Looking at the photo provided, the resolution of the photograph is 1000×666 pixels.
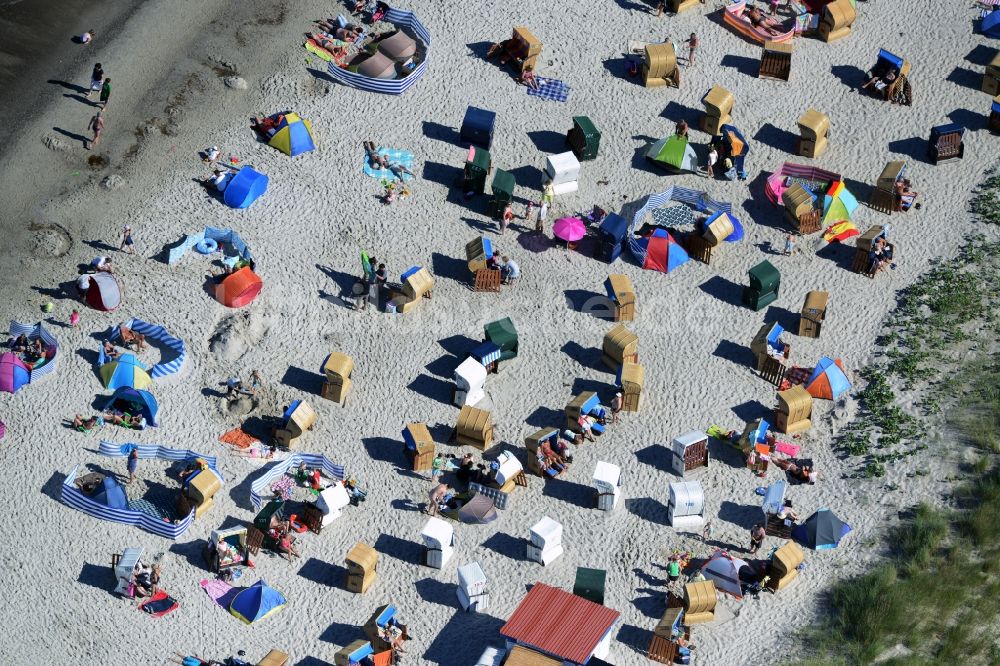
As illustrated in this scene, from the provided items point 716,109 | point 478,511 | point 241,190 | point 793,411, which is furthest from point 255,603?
point 716,109

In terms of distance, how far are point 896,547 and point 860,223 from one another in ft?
54.7

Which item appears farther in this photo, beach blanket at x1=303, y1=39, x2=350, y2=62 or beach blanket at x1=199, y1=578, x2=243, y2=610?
beach blanket at x1=303, y1=39, x2=350, y2=62

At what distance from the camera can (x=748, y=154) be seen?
69.2 m

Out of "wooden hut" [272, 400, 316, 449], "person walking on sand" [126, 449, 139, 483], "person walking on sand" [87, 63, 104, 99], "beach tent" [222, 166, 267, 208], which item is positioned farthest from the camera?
"person walking on sand" [87, 63, 104, 99]

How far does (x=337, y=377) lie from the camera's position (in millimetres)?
59312

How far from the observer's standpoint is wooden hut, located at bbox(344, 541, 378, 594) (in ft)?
177

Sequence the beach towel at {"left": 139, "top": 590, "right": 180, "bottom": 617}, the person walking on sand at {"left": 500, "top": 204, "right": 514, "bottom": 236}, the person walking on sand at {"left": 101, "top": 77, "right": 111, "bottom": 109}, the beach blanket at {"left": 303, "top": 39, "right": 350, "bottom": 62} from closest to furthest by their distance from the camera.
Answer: the beach towel at {"left": 139, "top": 590, "right": 180, "bottom": 617}
the person walking on sand at {"left": 500, "top": 204, "right": 514, "bottom": 236}
the person walking on sand at {"left": 101, "top": 77, "right": 111, "bottom": 109}
the beach blanket at {"left": 303, "top": 39, "right": 350, "bottom": 62}

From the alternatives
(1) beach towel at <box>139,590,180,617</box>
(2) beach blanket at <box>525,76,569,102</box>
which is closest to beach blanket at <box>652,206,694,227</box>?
(2) beach blanket at <box>525,76,569,102</box>

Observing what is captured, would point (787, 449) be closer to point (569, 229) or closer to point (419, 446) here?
point (569, 229)

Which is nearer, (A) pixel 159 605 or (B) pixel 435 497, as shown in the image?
(A) pixel 159 605

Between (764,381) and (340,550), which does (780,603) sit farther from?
(340,550)

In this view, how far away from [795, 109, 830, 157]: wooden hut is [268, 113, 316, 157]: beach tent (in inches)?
883

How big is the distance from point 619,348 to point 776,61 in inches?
765

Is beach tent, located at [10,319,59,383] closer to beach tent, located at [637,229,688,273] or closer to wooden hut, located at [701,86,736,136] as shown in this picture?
beach tent, located at [637,229,688,273]
